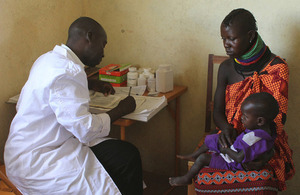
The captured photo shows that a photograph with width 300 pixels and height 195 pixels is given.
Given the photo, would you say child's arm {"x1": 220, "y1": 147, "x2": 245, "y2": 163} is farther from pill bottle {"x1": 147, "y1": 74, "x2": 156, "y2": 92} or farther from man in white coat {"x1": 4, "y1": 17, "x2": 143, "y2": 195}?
pill bottle {"x1": 147, "y1": 74, "x2": 156, "y2": 92}

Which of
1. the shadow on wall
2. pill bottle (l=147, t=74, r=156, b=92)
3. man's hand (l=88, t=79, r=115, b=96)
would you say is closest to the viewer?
the shadow on wall

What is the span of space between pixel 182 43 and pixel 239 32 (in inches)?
27.2

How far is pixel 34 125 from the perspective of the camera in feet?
5.47

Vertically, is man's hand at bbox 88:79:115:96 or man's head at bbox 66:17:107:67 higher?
man's head at bbox 66:17:107:67

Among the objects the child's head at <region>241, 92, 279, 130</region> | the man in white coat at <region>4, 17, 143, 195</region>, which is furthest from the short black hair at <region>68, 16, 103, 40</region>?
the child's head at <region>241, 92, 279, 130</region>

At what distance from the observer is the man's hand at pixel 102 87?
2.23 meters

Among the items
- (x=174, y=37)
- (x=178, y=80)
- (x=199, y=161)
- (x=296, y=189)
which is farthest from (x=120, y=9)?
(x=296, y=189)

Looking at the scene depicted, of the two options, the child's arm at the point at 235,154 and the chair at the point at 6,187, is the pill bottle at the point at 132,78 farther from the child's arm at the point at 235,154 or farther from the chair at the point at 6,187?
the chair at the point at 6,187

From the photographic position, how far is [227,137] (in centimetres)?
174

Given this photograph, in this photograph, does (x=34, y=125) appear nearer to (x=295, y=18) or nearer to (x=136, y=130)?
(x=136, y=130)

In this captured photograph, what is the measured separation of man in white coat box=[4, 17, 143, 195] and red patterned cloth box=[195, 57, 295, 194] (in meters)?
0.49

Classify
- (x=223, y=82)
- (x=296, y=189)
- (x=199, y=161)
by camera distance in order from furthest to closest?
(x=296, y=189), (x=223, y=82), (x=199, y=161)

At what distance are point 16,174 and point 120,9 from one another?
1437mm

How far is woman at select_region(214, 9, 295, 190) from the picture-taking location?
69.3 inches
